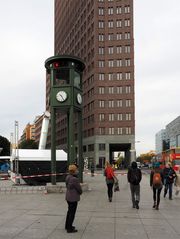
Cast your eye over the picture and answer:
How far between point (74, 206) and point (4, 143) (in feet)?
289

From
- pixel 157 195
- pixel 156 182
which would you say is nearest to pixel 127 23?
pixel 156 182

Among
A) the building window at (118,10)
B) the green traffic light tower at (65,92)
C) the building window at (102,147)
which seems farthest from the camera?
the building window at (118,10)

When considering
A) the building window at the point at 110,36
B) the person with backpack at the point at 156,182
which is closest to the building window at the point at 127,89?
the building window at the point at 110,36

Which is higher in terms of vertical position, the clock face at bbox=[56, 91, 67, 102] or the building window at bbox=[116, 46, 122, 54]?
the building window at bbox=[116, 46, 122, 54]

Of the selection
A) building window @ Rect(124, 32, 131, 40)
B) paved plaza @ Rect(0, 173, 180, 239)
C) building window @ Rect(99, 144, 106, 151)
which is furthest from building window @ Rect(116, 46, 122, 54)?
paved plaza @ Rect(0, 173, 180, 239)

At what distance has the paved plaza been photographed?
813cm

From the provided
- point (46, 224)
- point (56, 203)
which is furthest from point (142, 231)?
point (56, 203)

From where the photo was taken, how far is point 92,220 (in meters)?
10.0

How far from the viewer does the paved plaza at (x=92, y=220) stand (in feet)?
26.7

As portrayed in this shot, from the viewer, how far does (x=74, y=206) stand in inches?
341

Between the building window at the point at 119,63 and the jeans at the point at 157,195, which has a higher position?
the building window at the point at 119,63

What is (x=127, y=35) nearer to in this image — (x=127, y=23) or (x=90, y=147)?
(x=127, y=23)

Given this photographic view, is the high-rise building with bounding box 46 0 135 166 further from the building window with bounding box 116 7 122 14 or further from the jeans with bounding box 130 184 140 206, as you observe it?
the jeans with bounding box 130 184 140 206

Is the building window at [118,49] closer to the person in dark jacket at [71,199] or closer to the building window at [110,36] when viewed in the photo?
the building window at [110,36]
